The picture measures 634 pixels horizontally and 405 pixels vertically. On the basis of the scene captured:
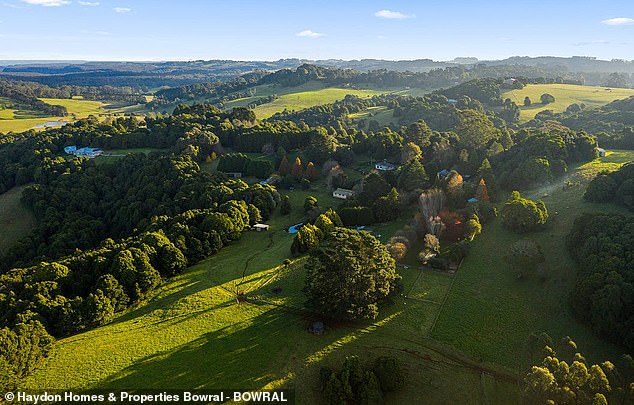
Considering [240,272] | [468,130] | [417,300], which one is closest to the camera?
[417,300]

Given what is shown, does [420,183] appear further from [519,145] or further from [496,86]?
[496,86]

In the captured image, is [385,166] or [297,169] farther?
[385,166]

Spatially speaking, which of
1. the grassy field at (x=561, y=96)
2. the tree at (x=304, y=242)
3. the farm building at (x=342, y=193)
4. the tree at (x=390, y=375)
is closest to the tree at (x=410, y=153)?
the farm building at (x=342, y=193)

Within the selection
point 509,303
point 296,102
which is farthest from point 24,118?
point 509,303

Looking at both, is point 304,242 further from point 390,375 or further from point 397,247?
point 390,375

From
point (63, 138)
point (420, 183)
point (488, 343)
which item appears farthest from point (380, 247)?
point (63, 138)

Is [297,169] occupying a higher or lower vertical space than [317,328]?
→ higher
